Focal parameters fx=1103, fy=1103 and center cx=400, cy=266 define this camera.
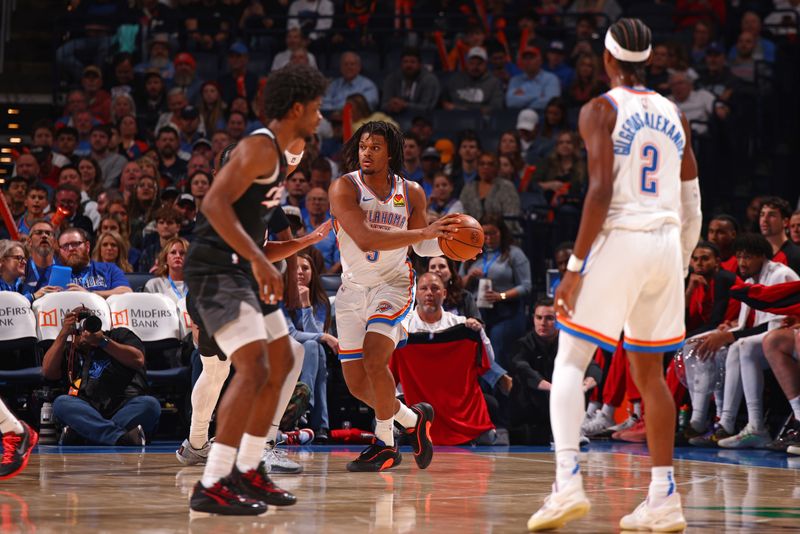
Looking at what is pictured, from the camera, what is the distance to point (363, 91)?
14.0 m

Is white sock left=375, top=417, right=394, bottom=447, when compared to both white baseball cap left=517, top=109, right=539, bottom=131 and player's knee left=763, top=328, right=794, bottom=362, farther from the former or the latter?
white baseball cap left=517, top=109, right=539, bottom=131

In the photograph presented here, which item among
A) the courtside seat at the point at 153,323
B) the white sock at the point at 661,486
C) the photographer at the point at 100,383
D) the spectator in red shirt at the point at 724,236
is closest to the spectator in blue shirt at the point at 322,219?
the courtside seat at the point at 153,323

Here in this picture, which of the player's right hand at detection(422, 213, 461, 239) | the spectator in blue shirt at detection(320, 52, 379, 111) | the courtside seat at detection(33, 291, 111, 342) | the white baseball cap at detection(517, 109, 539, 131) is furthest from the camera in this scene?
the spectator in blue shirt at detection(320, 52, 379, 111)

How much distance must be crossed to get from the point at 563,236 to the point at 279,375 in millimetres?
7025

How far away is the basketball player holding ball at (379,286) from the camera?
6598mm

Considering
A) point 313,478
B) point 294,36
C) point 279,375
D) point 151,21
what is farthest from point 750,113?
point 279,375

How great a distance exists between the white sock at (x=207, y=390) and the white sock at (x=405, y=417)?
3.59 feet

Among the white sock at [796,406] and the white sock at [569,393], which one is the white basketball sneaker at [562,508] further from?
the white sock at [796,406]

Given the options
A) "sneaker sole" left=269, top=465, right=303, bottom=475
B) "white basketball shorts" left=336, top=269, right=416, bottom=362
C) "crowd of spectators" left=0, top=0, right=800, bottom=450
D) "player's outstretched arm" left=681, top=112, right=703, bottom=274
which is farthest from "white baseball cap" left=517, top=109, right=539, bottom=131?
"player's outstretched arm" left=681, top=112, right=703, bottom=274

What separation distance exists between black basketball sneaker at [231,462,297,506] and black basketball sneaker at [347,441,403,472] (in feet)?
6.06

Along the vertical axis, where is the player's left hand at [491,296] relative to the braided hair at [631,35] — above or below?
below

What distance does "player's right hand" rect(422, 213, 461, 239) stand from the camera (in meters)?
5.96

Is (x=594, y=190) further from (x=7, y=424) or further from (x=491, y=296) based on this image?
(x=491, y=296)

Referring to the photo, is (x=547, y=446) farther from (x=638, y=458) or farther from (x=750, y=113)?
(x=750, y=113)
